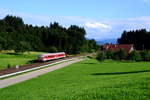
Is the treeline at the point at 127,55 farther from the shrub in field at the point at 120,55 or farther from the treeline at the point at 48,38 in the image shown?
the treeline at the point at 48,38

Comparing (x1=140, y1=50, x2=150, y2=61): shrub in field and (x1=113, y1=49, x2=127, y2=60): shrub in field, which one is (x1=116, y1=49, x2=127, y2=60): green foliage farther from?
(x1=140, y1=50, x2=150, y2=61): shrub in field

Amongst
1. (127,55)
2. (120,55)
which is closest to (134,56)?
(127,55)

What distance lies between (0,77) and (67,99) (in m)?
14.9

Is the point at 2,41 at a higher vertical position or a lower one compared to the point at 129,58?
higher

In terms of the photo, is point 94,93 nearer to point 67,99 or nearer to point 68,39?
point 67,99

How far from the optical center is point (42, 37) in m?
119

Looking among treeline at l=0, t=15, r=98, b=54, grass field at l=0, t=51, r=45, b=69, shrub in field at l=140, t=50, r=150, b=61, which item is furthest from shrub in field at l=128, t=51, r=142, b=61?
treeline at l=0, t=15, r=98, b=54

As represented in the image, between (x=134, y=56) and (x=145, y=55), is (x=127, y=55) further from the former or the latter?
(x=145, y=55)

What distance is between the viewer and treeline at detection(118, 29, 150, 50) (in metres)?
111

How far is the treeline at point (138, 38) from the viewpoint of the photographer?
363 feet

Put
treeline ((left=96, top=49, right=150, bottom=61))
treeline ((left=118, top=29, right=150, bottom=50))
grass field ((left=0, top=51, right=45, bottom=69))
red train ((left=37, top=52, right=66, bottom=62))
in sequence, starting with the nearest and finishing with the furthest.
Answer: grass field ((left=0, top=51, right=45, bottom=69))
red train ((left=37, top=52, right=66, bottom=62))
treeline ((left=96, top=49, right=150, bottom=61))
treeline ((left=118, top=29, right=150, bottom=50))

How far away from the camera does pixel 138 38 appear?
11838cm

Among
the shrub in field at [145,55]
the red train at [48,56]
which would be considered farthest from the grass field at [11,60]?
the shrub in field at [145,55]

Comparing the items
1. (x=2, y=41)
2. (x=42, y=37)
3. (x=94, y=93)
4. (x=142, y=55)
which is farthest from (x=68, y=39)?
(x=94, y=93)
